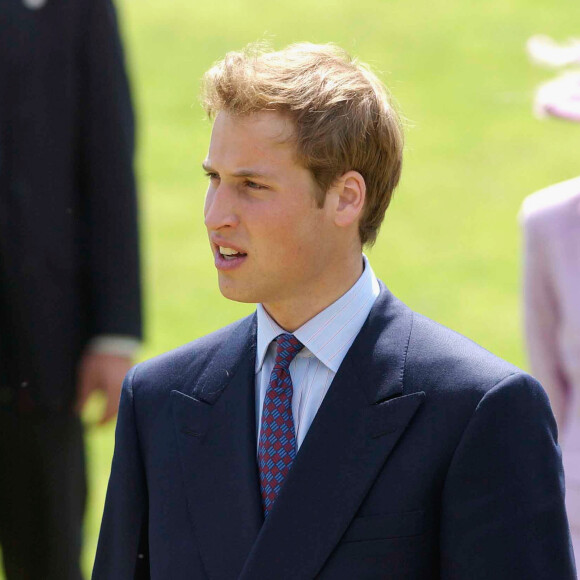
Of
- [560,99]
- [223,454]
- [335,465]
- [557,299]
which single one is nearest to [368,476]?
[335,465]

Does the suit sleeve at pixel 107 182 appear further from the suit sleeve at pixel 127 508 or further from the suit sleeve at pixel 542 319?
the suit sleeve at pixel 127 508

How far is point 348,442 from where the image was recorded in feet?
9.28

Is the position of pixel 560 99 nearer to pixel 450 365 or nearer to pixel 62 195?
pixel 62 195

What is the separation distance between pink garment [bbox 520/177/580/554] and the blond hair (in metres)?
1.38

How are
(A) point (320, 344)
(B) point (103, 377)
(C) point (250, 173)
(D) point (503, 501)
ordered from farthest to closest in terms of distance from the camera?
(B) point (103, 377) < (A) point (320, 344) < (C) point (250, 173) < (D) point (503, 501)

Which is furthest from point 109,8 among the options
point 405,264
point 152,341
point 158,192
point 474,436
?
point 158,192

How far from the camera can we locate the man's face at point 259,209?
9.24 feet

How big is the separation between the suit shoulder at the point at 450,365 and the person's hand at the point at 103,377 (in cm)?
192

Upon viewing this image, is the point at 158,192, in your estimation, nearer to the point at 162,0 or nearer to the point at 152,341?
the point at 152,341

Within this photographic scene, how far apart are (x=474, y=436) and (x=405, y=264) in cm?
821

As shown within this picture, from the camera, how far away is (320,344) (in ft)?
9.59

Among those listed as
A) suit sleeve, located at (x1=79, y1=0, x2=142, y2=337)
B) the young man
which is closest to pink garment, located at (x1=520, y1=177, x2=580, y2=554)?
suit sleeve, located at (x1=79, y1=0, x2=142, y2=337)

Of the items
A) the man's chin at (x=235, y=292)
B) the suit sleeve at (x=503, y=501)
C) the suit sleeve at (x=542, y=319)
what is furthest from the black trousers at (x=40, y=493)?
the suit sleeve at (x=503, y=501)

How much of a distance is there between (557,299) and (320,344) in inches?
64.0
